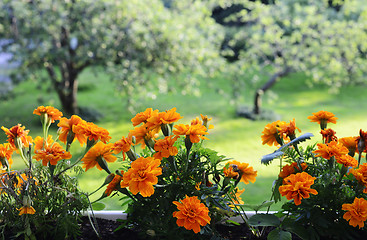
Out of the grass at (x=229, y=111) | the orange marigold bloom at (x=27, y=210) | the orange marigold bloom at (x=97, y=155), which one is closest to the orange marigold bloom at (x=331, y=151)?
the orange marigold bloom at (x=97, y=155)

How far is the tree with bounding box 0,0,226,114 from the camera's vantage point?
14.3 ft

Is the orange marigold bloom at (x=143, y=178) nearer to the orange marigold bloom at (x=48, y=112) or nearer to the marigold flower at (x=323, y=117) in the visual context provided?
the orange marigold bloom at (x=48, y=112)

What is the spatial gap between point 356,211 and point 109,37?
375 centimetres

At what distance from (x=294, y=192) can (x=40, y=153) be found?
28.3 inches

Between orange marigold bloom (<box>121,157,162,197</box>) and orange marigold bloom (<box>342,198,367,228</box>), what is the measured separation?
53 cm

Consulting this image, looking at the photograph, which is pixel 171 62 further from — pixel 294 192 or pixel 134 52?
pixel 294 192

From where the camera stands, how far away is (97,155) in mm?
1192

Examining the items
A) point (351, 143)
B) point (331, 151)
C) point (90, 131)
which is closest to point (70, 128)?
point (90, 131)

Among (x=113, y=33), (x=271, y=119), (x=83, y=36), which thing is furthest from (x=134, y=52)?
(x=271, y=119)

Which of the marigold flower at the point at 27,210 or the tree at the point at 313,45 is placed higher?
the tree at the point at 313,45

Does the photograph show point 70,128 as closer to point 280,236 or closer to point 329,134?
point 280,236

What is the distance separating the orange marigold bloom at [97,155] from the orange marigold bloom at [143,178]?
0.15 meters

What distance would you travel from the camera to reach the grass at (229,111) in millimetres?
3881

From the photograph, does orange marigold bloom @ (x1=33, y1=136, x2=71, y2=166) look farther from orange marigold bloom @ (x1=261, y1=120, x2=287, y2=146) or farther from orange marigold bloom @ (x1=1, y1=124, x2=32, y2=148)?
orange marigold bloom @ (x1=261, y1=120, x2=287, y2=146)
